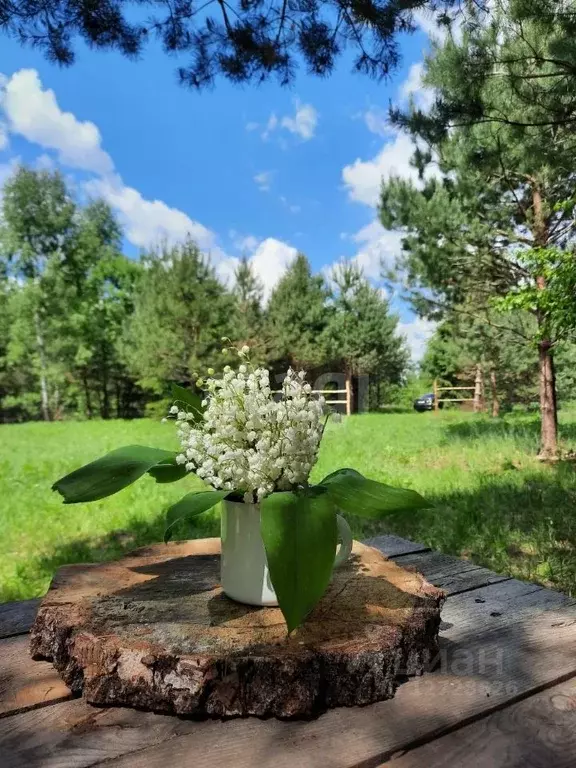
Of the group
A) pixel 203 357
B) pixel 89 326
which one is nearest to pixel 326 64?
pixel 203 357

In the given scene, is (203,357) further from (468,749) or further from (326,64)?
(468,749)

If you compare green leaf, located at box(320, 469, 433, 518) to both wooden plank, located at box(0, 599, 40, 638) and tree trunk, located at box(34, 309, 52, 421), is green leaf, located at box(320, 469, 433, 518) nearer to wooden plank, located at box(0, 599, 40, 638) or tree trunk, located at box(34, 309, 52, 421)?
wooden plank, located at box(0, 599, 40, 638)

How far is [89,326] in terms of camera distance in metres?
10.9

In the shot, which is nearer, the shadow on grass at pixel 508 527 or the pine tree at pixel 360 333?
the shadow on grass at pixel 508 527

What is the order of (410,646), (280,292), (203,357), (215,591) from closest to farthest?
1. (410,646)
2. (215,591)
3. (203,357)
4. (280,292)

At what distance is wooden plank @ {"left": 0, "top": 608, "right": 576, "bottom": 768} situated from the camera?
1.70ft

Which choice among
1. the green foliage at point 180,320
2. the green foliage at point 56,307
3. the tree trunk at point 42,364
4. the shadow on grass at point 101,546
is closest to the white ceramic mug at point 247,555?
the shadow on grass at point 101,546

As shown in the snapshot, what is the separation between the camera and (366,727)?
563 mm

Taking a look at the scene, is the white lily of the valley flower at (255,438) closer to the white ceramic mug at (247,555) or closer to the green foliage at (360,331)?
the white ceramic mug at (247,555)

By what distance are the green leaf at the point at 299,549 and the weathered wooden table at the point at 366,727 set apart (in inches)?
4.7

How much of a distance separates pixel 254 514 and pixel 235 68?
2.28m

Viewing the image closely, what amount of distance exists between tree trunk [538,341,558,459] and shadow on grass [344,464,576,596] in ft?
2.99

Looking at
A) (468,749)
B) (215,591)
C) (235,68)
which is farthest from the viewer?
(235,68)

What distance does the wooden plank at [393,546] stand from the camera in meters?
1.14
